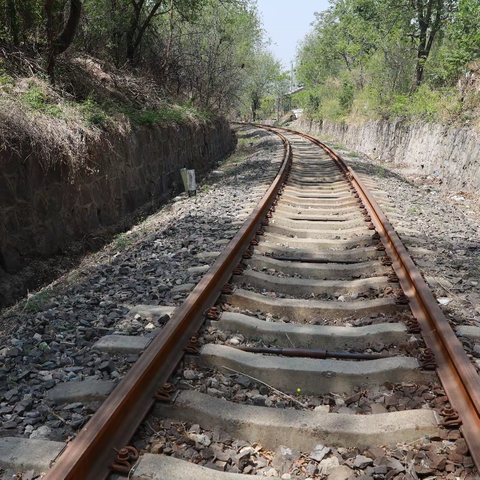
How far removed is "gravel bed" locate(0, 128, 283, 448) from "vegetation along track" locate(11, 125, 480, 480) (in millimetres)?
307

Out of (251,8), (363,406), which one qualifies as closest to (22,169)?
(363,406)

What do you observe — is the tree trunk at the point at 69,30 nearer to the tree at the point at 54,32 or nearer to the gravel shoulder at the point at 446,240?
the tree at the point at 54,32

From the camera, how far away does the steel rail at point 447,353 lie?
2186mm

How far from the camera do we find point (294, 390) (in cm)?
270

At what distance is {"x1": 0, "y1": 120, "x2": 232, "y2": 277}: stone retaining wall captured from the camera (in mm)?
5258

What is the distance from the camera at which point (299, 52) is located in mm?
57000

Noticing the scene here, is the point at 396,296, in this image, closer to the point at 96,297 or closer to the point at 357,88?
the point at 96,297

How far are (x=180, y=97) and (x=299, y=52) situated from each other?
155 feet

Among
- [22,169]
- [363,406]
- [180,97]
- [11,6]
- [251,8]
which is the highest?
[251,8]

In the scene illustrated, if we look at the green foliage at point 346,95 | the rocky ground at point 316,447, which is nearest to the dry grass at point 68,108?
the rocky ground at point 316,447

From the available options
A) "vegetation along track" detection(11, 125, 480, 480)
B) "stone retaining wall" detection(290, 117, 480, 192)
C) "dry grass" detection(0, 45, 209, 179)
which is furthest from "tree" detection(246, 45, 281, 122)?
"vegetation along track" detection(11, 125, 480, 480)

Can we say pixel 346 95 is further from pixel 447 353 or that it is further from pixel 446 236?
pixel 447 353

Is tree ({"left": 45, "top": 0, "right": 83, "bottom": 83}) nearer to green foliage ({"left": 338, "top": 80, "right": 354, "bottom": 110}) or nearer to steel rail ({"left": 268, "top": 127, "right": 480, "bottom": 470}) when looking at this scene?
steel rail ({"left": 268, "top": 127, "right": 480, "bottom": 470})

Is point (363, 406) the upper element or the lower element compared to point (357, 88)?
lower
